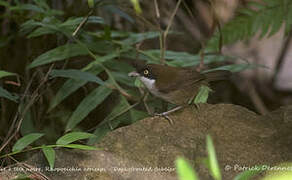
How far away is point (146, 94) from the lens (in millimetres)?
4719

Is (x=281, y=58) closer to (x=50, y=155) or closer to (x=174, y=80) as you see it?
(x=174, y=80)

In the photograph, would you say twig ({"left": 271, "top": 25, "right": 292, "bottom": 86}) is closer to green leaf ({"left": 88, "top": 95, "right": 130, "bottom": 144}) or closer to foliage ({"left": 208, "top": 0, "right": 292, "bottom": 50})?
foliage ({"left": 208, "top": 0, "right": 292, "bottom": 50})

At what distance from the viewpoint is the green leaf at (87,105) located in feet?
14.2

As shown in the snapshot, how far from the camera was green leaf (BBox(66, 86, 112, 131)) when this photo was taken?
432cm

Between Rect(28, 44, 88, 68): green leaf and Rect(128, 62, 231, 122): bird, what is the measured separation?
60 centimetres

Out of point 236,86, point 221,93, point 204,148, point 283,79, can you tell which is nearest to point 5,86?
point 204,148

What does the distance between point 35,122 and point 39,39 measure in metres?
1.08

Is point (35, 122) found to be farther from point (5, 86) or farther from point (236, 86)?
point (236, 86)

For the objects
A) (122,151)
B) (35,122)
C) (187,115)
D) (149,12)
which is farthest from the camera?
(149,12)

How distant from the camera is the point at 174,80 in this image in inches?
177

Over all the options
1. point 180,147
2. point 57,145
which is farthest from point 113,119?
point 57,145

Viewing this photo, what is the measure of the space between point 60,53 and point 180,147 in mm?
1795

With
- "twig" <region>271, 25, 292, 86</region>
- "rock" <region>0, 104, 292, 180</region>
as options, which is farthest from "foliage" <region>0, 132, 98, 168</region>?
→ "twig" <region>271, 25, 292, 86</region>

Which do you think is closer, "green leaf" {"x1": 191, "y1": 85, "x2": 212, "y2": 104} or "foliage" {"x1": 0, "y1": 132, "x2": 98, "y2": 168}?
"foliage" {"x1": 0, "y1": 132, "x2": 98, "y2": 168}
